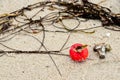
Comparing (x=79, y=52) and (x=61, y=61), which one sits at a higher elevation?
(x=79, y=52)

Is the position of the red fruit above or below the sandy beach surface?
above

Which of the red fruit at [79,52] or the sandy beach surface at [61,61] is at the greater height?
the red fruit at [79,52]

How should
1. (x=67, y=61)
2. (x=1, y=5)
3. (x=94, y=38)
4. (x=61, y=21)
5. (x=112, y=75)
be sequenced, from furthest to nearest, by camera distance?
(x=1, y=5)
(x=61, y=21)
(x=94, y=38)
(x=67, y=61)
(x=112, y=75)

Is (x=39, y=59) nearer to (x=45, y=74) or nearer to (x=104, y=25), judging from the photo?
(x=45, y=74)

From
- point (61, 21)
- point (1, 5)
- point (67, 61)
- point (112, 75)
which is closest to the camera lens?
point (112, 75)

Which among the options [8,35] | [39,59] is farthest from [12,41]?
[39,59]

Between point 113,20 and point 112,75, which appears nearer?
point 112,75

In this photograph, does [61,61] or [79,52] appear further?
[61,61]
